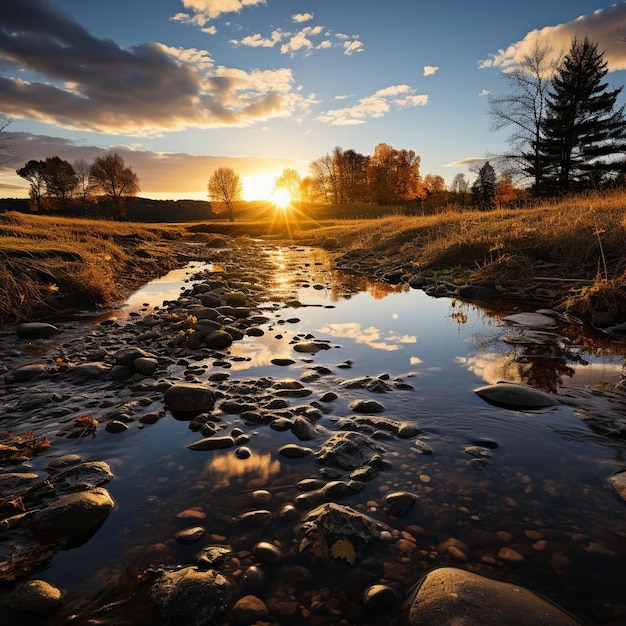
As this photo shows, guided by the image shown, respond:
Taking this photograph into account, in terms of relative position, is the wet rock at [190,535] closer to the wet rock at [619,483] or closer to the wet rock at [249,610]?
the wet rock at [249,610]

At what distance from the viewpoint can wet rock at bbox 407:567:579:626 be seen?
2.07 meters

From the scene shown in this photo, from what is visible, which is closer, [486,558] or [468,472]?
[486,558]

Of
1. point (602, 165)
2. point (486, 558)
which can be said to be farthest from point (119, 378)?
point (602, 165)

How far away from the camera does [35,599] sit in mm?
2221

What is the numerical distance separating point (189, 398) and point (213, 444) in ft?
3.57

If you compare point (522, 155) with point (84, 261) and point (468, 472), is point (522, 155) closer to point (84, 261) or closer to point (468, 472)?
point (84, 261)

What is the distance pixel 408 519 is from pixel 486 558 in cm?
57

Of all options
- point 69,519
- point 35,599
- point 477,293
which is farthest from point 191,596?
point 477,293

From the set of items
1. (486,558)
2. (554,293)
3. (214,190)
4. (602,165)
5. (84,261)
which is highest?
(214,190)

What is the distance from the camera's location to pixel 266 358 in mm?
6754

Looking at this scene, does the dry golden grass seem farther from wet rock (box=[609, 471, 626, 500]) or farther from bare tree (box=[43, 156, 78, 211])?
bare tree (box=[43, 156, 78, 211])

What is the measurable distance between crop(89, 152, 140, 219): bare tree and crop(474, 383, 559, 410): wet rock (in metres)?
87.5

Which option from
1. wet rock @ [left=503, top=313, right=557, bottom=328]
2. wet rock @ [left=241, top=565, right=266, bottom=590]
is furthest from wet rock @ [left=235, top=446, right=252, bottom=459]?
wet rock @ [left=503, top=313, right=557, bottom=328]

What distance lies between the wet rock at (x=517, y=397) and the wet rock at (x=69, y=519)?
4385 mm
